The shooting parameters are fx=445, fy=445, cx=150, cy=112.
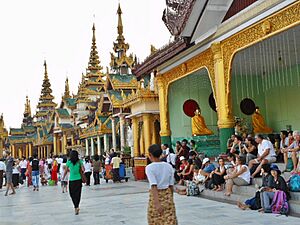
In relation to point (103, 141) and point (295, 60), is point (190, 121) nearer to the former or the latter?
point (295, 60)

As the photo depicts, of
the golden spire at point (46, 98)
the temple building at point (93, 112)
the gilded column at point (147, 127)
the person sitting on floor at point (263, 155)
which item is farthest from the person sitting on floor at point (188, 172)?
the golden spire at point (46, 98)

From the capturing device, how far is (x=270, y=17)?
1062 cm

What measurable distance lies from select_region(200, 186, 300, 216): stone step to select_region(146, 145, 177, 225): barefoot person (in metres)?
3.63

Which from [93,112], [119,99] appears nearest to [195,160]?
[119,99]

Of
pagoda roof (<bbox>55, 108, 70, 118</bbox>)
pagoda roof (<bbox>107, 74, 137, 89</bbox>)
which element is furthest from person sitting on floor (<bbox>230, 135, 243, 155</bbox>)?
pagoda roof (<bbox>55, 108, 70, 118</bbox>)

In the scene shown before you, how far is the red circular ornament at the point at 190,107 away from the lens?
706 inches

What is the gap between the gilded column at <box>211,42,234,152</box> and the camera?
12875 millimetres

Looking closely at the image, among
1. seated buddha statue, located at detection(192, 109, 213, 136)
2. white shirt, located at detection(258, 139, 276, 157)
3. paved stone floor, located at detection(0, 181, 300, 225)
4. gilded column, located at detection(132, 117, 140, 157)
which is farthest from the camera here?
gilded column, located at detection(132, 117, 140, 157)

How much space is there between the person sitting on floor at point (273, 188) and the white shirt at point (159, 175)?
3.64 m

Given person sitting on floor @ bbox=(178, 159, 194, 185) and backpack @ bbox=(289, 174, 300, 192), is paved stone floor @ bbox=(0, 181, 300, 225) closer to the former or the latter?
backpack @ bbox=(289, 174, 300, 192)

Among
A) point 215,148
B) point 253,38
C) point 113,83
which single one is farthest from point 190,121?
point 113,83

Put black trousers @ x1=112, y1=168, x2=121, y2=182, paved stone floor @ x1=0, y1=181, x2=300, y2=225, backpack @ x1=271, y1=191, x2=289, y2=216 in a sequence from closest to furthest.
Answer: paved stone floor @ x1=0, y1=181, x2=300, y2=225, backpack @ x1=271, y1=191, x2=289, y2=216, black trousers @ x1=112, y1=168, x2=121, y2=182

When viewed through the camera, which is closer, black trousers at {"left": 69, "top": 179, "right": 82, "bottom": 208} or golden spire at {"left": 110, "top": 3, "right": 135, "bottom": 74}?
black trousers at {"left": 69, "top": 179, "right": 82, "bottom": 208}

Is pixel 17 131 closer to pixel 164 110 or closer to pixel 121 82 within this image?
pixel 121 82
